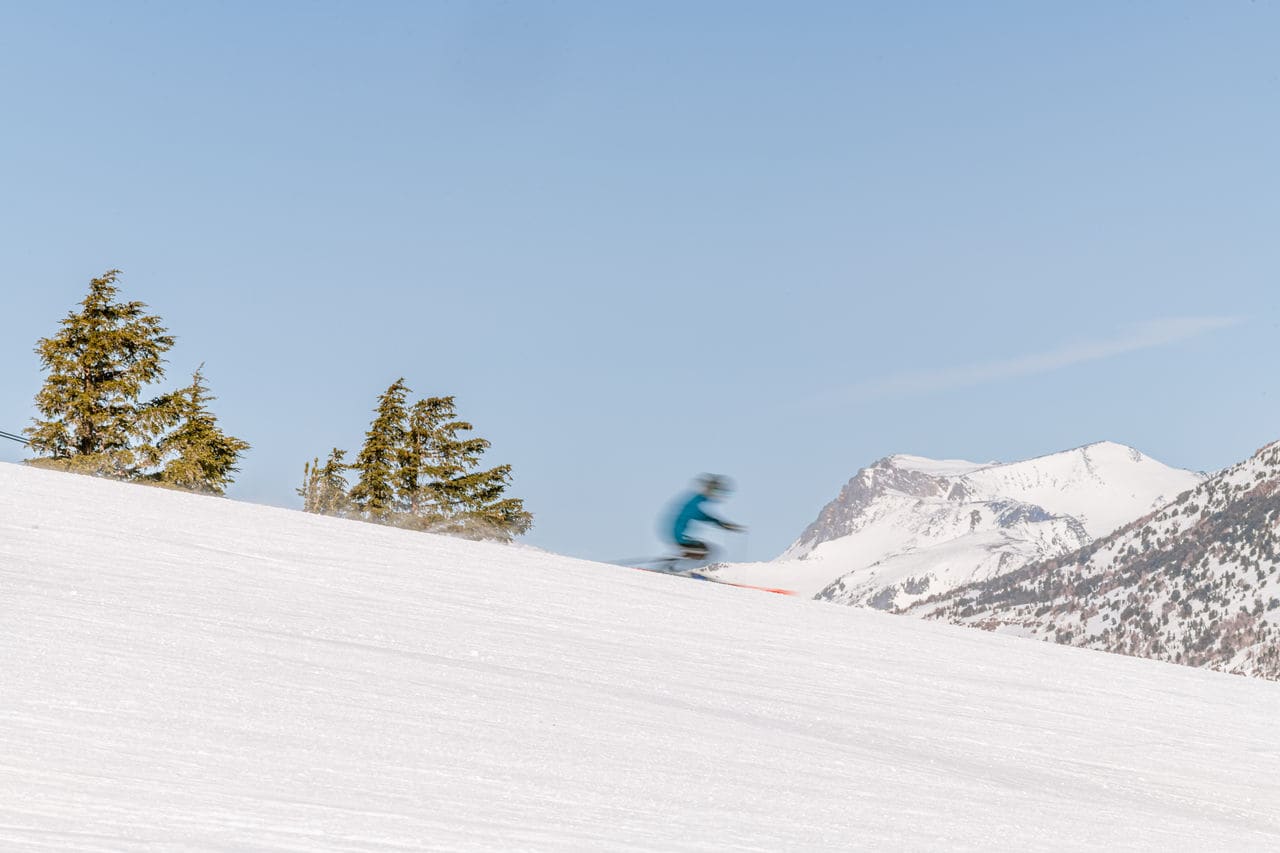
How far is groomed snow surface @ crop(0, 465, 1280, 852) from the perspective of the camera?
3.10 meters

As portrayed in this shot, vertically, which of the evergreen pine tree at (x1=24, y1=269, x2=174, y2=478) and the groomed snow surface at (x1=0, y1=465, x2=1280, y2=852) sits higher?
the evergreen pine tree at (x1=24, y1=269, x2=174, y2=478)

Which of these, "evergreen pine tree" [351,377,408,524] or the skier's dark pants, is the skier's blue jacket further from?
"evergreen pine tree" [351,377,408,524]

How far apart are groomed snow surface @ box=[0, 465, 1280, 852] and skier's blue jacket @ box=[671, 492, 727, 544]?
0.96 meters

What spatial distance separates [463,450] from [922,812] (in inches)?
1270

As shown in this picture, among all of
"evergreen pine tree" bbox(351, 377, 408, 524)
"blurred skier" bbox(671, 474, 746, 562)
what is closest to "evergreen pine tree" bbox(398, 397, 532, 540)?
"evergreen pine tree" bbox(351, 377, 408, 524)

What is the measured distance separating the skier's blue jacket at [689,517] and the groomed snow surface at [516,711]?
0.96 metres

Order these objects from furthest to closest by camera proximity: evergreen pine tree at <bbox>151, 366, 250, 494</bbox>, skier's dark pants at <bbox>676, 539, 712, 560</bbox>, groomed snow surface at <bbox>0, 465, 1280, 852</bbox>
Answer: evergreen pine tree at <bbox>151, 366, 250, 494</bbox>
skier's dark pants at <bbox>676, 539, 712, 560</bbox>
groomed snow surface at <bbox>0, 465, 1280, 852</bbox>

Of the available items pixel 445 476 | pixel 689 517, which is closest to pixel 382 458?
pixel 445 476

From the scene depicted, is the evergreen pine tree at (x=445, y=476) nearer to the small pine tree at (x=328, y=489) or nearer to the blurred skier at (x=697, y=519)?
the small pine tree at (x=328, y=489)

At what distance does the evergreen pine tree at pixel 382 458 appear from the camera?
34.4 m

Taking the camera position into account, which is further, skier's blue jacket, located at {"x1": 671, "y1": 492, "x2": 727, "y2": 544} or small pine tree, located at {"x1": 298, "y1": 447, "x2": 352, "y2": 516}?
small pine tree, located at {"x1": 298, "y1": 447, "x2": 352, "y2": 516}

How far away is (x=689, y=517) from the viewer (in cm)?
850

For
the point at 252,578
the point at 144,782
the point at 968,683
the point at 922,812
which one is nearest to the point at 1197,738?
the point at 968,683

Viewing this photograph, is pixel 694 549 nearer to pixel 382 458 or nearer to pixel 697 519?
pixel 697 519
